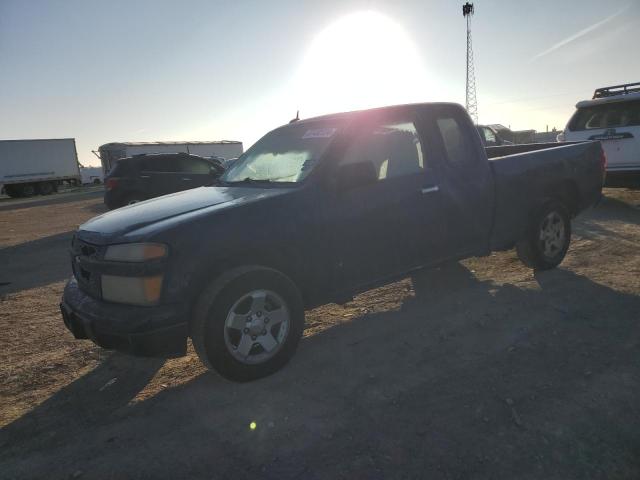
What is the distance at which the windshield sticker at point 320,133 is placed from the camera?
3.71 meters

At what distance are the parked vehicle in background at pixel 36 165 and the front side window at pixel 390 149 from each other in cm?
3364

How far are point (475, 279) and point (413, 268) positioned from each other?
151 cm

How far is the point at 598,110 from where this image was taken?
28.6 ft

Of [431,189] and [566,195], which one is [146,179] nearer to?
[431,189]

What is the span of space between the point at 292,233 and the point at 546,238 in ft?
10.7

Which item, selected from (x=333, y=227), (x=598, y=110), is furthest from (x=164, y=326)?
(x=598, y=110)

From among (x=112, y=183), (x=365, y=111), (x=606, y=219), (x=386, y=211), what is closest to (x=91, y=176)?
(x=112, y=183)

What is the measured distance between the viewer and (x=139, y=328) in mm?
2756

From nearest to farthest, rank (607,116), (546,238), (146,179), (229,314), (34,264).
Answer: (229,314), (546,238), (34,264), (607,116), (146,179)

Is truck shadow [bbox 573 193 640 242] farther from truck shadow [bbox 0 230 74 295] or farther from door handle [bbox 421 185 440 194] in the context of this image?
truck shadow [bbox 0 230 74 295]

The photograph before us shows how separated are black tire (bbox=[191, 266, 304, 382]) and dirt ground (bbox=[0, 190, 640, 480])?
127 mm

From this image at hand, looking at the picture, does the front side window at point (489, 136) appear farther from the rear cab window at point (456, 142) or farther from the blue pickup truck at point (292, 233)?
the rear cab window at point (456, 142)

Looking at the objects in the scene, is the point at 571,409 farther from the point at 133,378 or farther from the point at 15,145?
the point at 15,145

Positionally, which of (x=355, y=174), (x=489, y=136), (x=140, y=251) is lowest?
(x=140, y=251)
